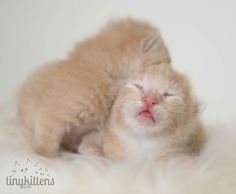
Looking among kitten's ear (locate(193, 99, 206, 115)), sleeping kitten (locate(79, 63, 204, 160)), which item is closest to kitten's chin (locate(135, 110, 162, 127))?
sleeping kitten (locate(79, 63, 204, 160))

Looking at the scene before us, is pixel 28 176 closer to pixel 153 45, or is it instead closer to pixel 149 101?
pixel 149 101

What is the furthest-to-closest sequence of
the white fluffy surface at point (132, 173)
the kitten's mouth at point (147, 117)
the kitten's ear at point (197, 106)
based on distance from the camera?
the kitten's ear at point (197, 106) < the kitten's mouth at point (147, 117) < the white fluffy surface at point (132, 173)

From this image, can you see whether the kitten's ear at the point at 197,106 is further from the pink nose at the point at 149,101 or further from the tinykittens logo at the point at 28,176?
the tinykittens logo at the point at 28,176

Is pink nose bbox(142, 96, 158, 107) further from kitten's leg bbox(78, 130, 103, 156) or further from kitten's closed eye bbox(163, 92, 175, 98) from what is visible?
kitten's leg bbox(78, 130, 103, 156)

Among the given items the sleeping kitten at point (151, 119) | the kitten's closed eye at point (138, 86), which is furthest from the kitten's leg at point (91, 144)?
the kitten's closed eye at point (138, 86)

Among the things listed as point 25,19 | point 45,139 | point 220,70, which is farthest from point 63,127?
point 25,19

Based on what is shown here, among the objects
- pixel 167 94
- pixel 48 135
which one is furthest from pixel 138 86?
pixel 48 135
